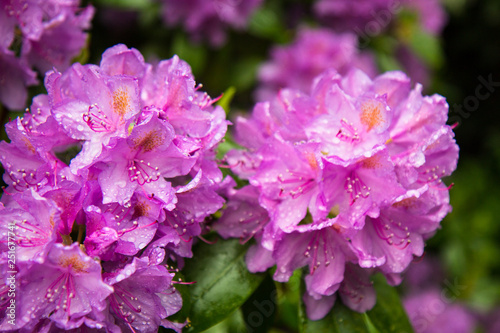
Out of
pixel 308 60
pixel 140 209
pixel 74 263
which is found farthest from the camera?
pixel 308 60

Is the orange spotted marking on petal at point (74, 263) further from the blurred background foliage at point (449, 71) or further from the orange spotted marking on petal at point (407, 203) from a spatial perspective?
the blurred background foliage at point (449, 71)

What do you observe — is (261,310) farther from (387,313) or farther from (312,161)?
(312,161)

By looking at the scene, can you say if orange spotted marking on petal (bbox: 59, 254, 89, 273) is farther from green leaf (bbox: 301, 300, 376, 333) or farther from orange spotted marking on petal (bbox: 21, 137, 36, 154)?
green leaf (bbox: 301, 300, 376, 333)

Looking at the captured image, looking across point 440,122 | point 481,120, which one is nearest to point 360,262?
point 440,122

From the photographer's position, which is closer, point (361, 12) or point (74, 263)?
point (74, 263)

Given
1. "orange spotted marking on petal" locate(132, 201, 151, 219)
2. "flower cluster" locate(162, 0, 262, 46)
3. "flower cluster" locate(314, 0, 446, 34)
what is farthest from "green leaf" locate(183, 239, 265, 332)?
"flower cluster" locate(314, 0, 446, 34)

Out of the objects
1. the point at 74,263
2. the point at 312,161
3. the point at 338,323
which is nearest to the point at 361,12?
the point at 312,161

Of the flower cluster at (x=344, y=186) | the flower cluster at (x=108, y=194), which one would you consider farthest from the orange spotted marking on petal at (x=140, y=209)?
the flower cluster at (x=344, y=186)
